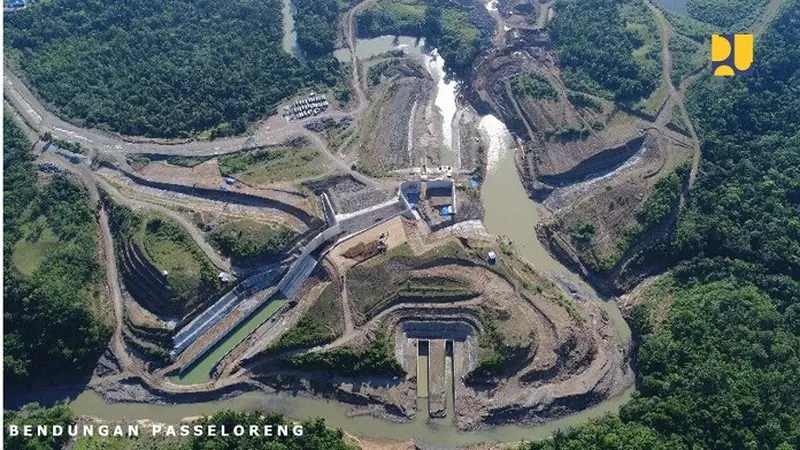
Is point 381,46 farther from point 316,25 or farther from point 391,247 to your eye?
point 391,247

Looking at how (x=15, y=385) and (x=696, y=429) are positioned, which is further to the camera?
(x=15, y=385)

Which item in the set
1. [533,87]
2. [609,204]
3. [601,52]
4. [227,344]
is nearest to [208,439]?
[227,344]

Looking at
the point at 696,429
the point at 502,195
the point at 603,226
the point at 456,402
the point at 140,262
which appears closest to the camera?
the point at 696,429

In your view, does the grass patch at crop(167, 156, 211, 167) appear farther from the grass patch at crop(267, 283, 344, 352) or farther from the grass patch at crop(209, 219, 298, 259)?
the grass patch at crop(267, 283, 344, 352)

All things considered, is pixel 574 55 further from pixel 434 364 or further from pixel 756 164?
pixel 434 364

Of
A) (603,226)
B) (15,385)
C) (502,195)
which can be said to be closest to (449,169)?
(502,195)

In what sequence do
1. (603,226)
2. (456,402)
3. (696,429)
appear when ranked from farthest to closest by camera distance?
(603,226) < (456,402) < (696,429)
